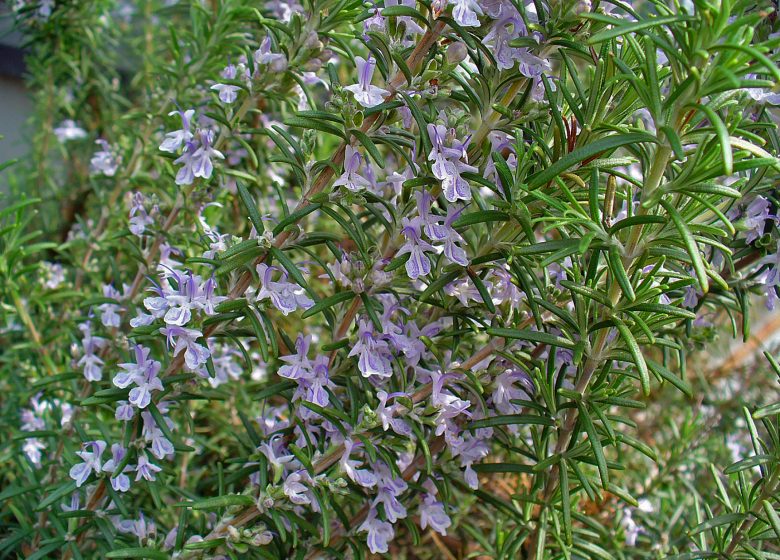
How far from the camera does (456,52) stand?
3.50ft

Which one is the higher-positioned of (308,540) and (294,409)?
(294,409)

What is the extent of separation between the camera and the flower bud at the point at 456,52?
1061mm

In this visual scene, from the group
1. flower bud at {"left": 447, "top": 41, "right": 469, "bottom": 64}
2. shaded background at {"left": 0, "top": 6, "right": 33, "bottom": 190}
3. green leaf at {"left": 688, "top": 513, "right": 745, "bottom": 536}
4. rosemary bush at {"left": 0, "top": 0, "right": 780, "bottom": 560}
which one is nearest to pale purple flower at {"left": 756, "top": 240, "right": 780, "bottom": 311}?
rosemary bush at {"left": 0, "top": 0, "right": 780, "bottom": 560}

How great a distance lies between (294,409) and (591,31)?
0.83m

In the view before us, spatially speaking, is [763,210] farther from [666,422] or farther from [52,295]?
[52,295]

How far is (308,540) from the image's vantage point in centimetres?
129

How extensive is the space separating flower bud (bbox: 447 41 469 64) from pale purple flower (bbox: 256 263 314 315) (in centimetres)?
44

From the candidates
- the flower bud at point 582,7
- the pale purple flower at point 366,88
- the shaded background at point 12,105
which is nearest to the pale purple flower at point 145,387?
the pale purple flower at point 366,88

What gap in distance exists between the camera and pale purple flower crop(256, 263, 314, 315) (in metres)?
1.11

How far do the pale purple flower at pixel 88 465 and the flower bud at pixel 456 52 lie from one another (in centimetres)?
92

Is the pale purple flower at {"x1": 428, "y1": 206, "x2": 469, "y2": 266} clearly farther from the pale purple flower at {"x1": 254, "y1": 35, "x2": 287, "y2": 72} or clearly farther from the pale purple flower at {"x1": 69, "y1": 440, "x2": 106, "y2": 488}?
the pale purple flower at {"x1": 69, "y1": 440, "x2": 106, "y2": 488}

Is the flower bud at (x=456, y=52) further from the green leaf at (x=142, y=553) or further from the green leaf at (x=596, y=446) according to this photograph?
the green leaf at (x=142, y=553)

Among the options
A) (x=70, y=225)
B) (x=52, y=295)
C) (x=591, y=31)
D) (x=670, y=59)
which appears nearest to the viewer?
(x=670, y=59)

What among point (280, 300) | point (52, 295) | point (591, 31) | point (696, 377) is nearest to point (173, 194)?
point (52, 295)
